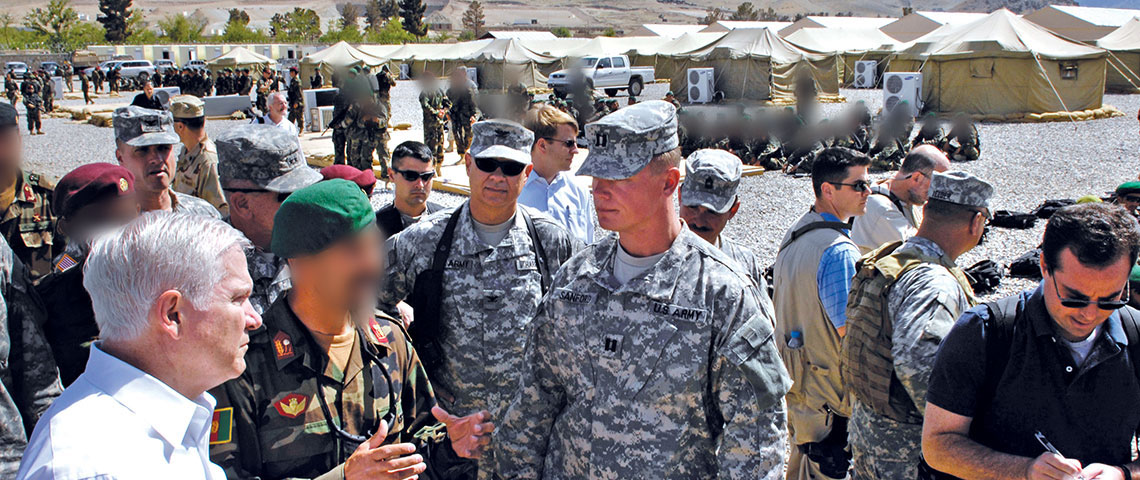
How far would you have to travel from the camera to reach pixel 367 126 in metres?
11.0

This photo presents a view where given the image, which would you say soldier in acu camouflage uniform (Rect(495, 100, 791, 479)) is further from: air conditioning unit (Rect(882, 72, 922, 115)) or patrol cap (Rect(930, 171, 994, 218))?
air conditioning unit (Rect(882, 72, 922, 115))

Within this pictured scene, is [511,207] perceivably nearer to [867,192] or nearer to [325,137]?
[867,192]

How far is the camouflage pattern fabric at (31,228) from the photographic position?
3.89m

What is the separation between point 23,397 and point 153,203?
141 cm

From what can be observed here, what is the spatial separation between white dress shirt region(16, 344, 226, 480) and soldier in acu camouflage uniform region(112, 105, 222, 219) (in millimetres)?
2405

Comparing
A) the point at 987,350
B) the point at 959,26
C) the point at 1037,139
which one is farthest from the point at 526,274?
the point at 959,26

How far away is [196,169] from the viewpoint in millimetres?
5496

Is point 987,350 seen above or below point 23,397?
above

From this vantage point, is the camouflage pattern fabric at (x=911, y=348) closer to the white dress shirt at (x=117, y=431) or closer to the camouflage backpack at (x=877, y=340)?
the camouflage backpack at (x=877, y=340)

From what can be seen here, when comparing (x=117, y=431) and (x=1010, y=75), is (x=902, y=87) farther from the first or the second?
(x=117, y=431)

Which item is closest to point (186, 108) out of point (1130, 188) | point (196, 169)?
point (196, 169)

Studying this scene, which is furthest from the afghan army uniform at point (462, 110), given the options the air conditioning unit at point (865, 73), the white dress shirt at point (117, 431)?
the air conditioning unit at point (865, 73)

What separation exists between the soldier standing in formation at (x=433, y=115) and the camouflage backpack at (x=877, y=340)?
1075cm

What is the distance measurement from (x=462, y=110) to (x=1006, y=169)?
986cm
